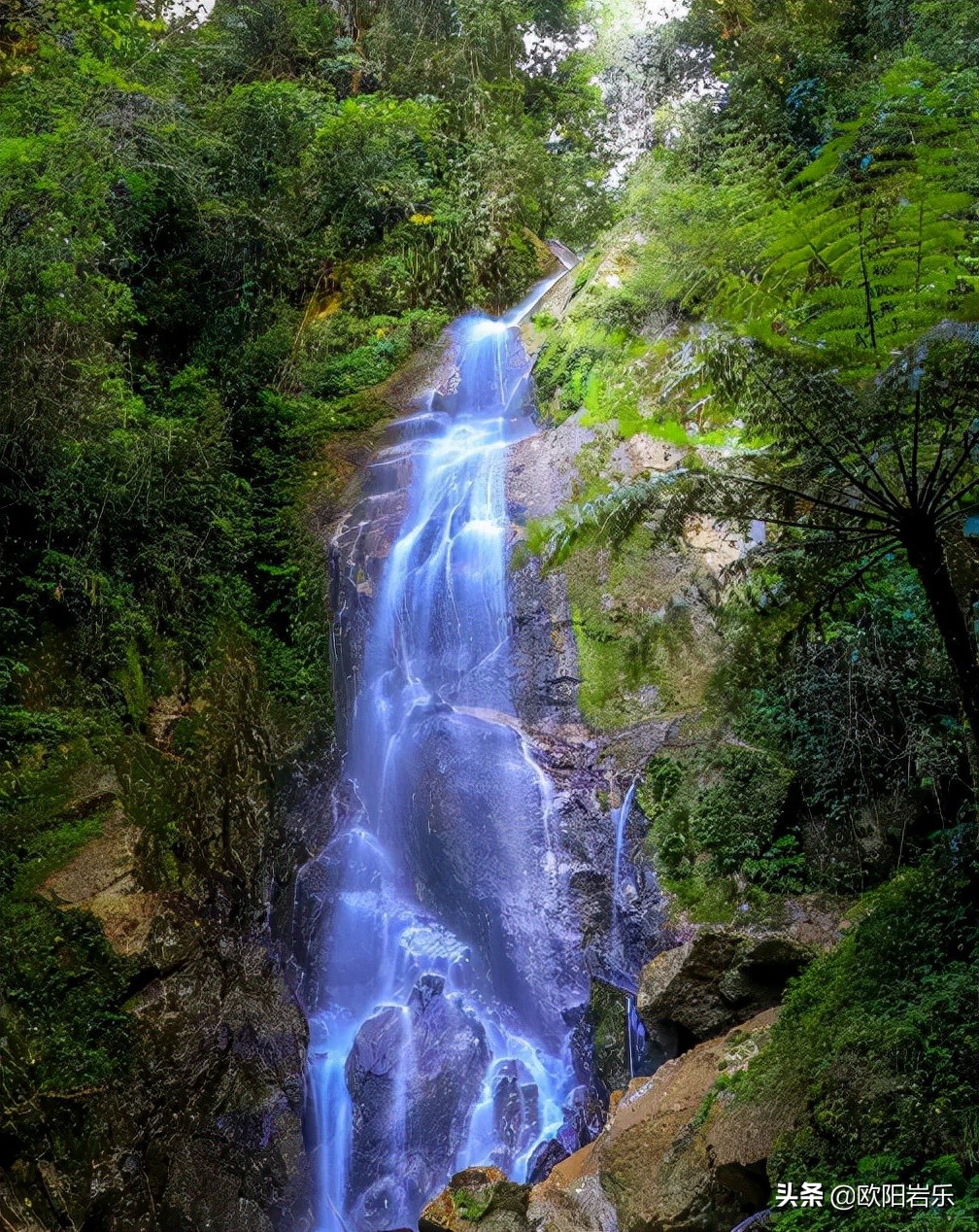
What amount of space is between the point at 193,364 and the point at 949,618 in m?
9.68

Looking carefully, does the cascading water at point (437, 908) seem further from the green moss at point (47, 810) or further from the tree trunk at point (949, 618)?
the tree trunk at point (949, 618)

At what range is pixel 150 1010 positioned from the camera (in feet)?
22.8

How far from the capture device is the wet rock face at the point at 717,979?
556cm

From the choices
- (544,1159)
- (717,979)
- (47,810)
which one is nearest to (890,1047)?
(717,979)

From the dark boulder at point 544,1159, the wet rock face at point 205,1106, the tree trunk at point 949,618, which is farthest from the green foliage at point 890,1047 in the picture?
the wet rock face at point 205,1106

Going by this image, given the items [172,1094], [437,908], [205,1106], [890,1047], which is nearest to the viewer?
[890,1047]

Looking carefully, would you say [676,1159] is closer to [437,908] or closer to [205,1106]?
[437,908]

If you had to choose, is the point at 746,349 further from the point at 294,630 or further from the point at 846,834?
the point at 294,630

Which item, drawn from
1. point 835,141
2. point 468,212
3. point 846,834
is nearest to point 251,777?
point 846,834

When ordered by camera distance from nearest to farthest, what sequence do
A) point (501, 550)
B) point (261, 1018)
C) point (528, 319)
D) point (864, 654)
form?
point (864, 654)
point (261, 1018)
point (501, 550)
point (528, 319)

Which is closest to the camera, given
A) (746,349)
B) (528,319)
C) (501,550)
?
(746,349)

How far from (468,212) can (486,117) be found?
2152mm

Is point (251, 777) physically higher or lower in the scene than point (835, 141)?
lower

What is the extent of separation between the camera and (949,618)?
11.4ft
